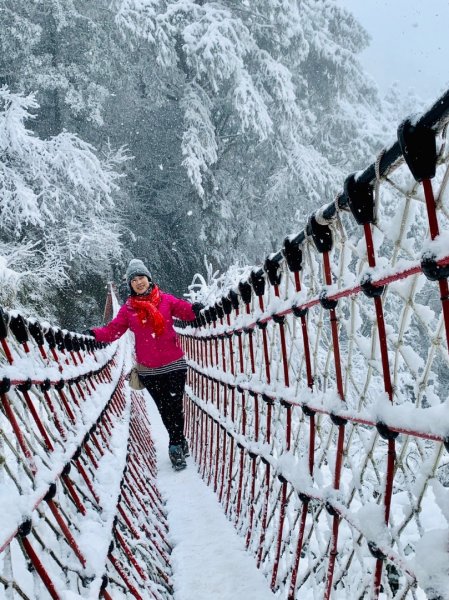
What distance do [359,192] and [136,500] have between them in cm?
197

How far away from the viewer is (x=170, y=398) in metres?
3.63

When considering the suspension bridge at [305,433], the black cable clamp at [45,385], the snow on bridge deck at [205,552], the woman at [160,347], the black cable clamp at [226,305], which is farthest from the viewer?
the woman at [160,347]

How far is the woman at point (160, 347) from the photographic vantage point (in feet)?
11.7

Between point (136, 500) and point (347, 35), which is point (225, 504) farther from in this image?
point (347, 35)

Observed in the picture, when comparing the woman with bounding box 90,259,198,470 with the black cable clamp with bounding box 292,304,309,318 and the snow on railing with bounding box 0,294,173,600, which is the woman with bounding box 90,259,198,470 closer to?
the snow on railing with bounding box 0,294,173,600

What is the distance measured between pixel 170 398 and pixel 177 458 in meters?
0.43

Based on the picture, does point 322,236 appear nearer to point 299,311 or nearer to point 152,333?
point 299,311

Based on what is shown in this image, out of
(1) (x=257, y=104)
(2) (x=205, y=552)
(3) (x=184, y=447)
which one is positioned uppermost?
(1) (x=257, y=104)

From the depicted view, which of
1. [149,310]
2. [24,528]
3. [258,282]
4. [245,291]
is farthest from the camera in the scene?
[149,310]

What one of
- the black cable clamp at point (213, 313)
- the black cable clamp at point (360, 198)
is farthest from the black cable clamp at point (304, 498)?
the black cable clamp at point (213, 313)

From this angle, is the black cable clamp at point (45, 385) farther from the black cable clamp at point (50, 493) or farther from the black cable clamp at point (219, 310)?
the black cable clamp at point (219, 310)

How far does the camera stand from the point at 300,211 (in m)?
13.8

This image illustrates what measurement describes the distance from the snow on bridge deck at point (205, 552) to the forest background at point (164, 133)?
742 cm

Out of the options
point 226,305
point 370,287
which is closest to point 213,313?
point 226,305
